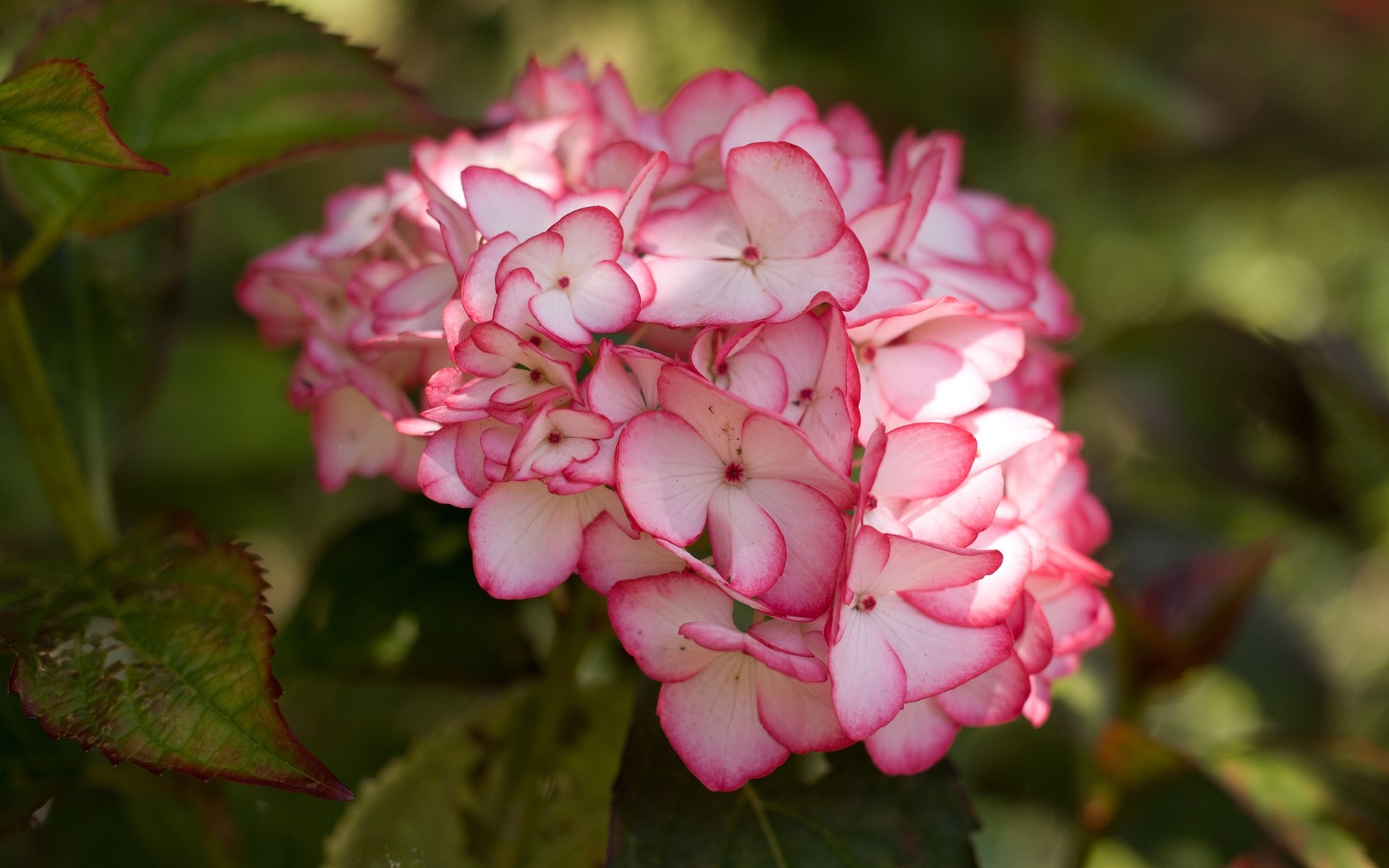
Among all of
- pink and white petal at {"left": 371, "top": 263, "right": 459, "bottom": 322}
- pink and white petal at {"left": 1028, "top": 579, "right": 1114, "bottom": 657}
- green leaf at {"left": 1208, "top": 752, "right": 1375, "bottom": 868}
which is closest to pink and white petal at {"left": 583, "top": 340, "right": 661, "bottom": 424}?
pink and white petal at {"left": 371, "top": 263, "right": 459, "bottom": 322}

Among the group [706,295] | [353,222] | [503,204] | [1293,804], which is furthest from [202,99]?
[1293,804]

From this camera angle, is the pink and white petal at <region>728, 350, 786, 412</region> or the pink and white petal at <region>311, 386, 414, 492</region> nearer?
the pink and white petal at <region>728, 350, 786, 412</region>

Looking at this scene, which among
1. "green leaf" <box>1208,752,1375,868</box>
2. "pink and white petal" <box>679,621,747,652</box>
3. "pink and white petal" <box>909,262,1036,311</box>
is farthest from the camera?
"green leaf" <box>1208,752,1375,868</box>

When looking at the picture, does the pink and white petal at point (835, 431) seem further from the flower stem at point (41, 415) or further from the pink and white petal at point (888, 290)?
the flower stem at point (41, 415)

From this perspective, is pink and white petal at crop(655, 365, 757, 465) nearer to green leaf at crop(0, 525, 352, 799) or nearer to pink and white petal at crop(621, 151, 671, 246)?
pink and white petal at crop(621, 151, 671, 246)

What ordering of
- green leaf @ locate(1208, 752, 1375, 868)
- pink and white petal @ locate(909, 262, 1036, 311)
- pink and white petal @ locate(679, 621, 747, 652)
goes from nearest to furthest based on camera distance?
pink and white petal @ locate(679, 621, 747, 652) < pink and white petal @ locate(909, 262, 1036, 311) < green leaf @ locate(1208, 752, 1375, 868)

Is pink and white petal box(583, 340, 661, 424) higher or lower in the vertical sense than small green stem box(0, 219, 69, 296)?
higher

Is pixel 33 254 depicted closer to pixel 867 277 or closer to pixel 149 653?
pixel 149 653
